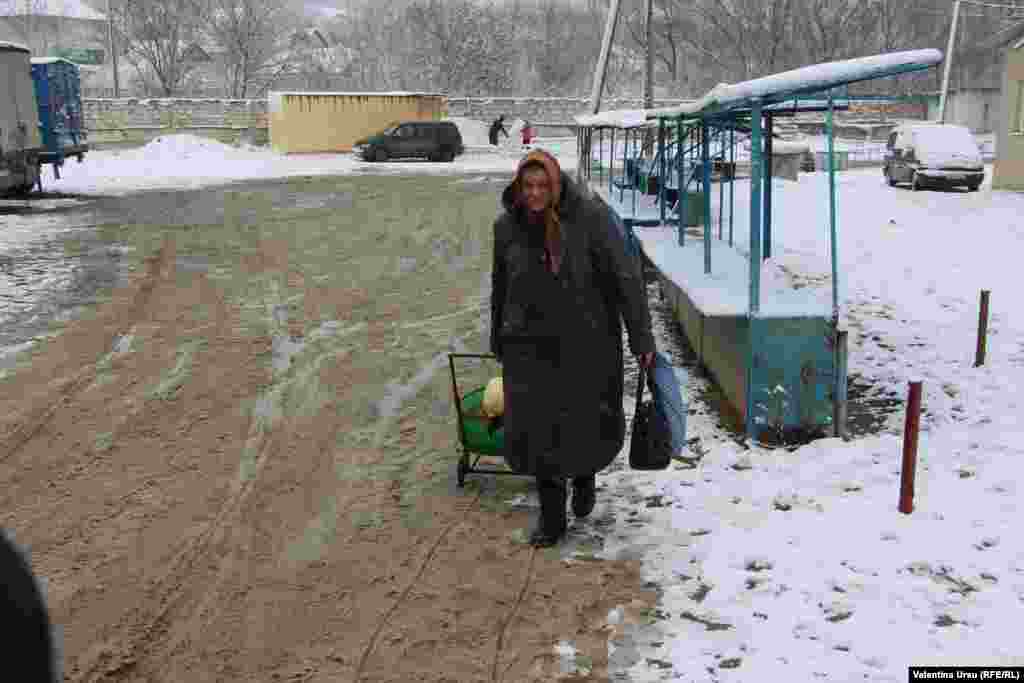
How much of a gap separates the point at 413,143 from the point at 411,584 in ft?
111

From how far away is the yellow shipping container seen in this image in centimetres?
4215

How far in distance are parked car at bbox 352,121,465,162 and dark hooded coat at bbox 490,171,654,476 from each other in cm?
3307

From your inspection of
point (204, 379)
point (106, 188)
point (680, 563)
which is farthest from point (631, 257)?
point (106, 188)

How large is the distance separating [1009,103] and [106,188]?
22.0 metres

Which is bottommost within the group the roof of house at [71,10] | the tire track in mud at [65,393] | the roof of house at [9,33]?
the tire track in mud at [65,393]

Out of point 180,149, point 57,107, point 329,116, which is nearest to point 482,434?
point 57,107

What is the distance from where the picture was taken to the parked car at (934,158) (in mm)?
23484

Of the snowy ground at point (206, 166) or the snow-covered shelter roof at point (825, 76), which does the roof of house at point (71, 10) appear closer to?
Result: the snowy ground at point (206, 166)

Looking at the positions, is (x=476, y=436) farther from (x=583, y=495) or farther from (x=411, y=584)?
(x=411, y=584)

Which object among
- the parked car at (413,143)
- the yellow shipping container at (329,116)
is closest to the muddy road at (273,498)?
the parked car at (413,143)

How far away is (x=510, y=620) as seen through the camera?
4348mm

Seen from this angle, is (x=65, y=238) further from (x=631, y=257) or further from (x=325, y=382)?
(x=631, y=257)

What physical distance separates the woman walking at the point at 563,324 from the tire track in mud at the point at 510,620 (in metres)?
0.42

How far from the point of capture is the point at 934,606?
417 centimetres
